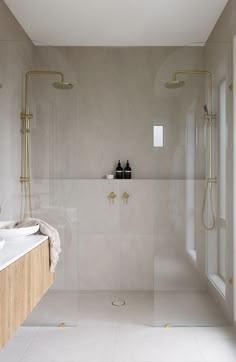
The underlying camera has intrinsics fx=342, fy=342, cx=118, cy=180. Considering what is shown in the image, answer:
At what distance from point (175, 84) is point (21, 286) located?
1.98 metres

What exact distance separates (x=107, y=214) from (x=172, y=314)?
3.64 feet

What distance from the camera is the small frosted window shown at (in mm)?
2854

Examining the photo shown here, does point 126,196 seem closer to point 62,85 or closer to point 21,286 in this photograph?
point 62,85

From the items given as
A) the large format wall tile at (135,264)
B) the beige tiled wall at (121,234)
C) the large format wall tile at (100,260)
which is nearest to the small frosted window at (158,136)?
the beige tiled wall at (121,234)

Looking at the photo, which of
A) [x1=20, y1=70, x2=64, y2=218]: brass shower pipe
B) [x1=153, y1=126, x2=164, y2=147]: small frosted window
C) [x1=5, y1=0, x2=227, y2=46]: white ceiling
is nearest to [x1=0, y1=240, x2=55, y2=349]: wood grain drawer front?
[x1=20, y1=70, x2=64, y2=218]: brass shower pipe

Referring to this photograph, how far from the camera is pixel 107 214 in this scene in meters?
3.39

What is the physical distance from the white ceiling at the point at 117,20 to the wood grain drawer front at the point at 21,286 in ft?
6.87

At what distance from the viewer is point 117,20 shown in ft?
10.5

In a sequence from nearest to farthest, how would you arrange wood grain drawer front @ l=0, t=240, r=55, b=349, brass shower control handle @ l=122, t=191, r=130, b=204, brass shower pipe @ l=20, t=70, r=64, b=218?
wood grain drawer front @ l=0, t=240, r=55, b=349, brass shower pipe @ l=20, t=70, r=64, b=218, brass shower control handle @ l=122, t=191, r=130, b=204

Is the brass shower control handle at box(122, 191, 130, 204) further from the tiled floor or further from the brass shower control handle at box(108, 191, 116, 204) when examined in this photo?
the tiled floor

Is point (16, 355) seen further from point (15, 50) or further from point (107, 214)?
point (15, 50)

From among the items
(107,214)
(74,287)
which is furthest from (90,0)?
(74,287)

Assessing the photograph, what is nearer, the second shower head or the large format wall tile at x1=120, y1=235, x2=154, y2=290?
the second shower head

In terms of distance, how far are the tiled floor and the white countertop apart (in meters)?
0.81
